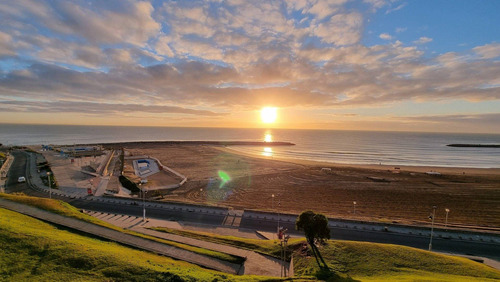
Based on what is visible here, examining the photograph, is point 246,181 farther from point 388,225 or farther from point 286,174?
point 388,225

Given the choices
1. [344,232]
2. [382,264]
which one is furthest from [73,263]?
[344,232]

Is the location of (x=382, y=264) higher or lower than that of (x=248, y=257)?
higher

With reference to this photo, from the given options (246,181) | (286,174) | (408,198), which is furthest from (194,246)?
(286,174)

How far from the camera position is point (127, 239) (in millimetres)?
17094

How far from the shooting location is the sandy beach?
3194cm

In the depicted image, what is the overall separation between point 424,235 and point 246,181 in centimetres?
3114

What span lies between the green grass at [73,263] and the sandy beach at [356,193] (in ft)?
69.0

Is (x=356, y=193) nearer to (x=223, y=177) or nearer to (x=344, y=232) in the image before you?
(x=344, y=232)

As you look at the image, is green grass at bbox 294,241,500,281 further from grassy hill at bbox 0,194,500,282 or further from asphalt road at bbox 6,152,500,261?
asphalt road at bbox 6,152,500,261

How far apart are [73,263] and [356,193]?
40490mm

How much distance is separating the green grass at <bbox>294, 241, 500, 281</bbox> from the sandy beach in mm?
11922

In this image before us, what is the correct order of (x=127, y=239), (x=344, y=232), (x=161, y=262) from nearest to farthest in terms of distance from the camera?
(x=161, y=262)
(x=127, y=239)
(x=344, y=232)

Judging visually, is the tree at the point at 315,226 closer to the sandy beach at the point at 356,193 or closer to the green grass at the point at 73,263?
the green grass at the point at 73,263

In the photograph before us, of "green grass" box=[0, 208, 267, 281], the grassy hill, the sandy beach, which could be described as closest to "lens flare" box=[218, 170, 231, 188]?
the sandy beach
